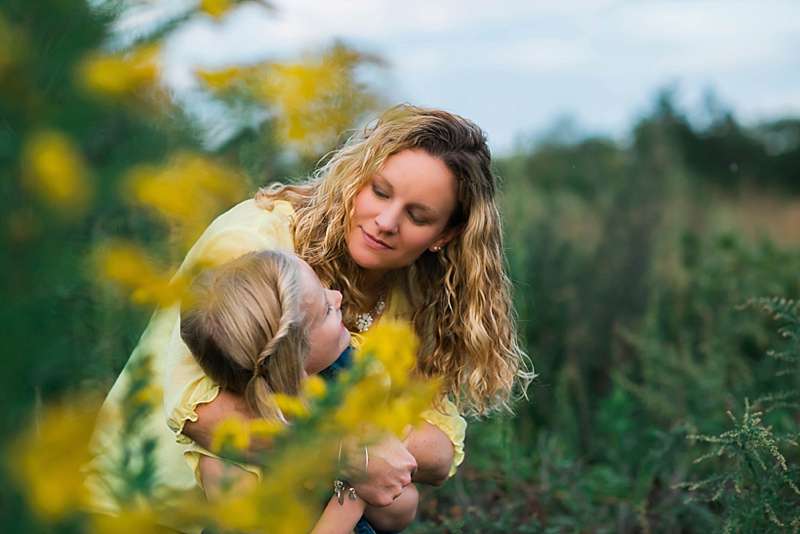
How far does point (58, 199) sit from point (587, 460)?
4.04 meters

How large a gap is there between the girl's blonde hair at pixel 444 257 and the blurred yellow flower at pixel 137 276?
5.88 feet

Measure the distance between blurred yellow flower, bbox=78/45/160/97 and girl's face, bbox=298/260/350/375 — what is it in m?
1.29

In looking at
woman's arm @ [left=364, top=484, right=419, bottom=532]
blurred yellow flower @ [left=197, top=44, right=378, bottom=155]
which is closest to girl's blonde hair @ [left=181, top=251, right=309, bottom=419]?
blurred yellow flower @ [left=197, top=44, right=378, bottom=155]

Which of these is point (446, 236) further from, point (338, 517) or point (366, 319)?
point (338, 517)

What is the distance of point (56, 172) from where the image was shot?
1.01m

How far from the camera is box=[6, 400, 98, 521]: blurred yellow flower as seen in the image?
1.01 meters

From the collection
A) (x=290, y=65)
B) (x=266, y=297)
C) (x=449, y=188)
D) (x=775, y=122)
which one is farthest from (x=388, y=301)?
(x=775, y=122)

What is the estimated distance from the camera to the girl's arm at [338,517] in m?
2.55

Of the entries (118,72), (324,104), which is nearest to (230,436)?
(118,72)

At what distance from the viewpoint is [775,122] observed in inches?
671

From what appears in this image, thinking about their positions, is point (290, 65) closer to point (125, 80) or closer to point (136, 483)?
point (125, 80)

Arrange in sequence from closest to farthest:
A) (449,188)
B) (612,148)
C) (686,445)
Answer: (449,188) < (686,445) < (612,148)

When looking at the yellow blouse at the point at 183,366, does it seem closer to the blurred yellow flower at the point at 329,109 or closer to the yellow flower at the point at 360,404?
the blurred yellow flower at the point at 329,109

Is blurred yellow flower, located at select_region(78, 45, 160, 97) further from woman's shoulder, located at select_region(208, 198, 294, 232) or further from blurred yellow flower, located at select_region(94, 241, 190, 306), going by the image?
woman's shoulder, located at select_region(208, 198, 294, 232)
